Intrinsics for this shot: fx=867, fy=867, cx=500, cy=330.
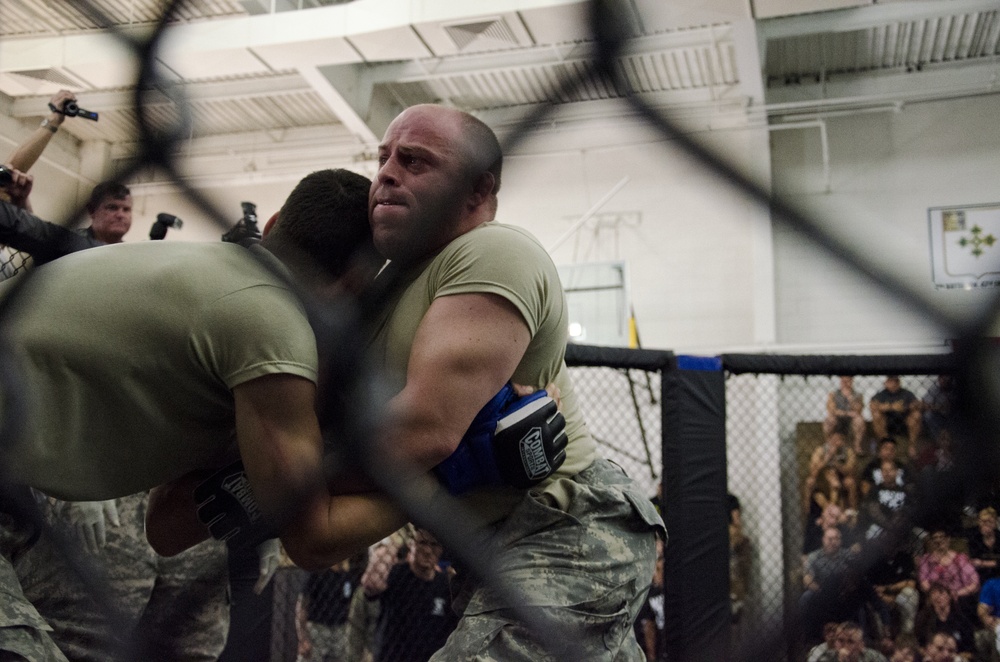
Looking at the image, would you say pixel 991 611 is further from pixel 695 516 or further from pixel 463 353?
pixel 463 353

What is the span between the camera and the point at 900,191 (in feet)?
3.90

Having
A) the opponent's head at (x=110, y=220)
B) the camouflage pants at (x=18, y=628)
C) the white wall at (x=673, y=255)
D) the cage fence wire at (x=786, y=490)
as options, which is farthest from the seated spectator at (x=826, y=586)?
the opponent's head at (x=110, y=220)

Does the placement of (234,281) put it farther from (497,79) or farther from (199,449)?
(497,79)

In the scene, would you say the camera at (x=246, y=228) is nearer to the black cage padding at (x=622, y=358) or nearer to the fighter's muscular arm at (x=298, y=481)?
the fighter's muscular arm at (x=298, y=481)

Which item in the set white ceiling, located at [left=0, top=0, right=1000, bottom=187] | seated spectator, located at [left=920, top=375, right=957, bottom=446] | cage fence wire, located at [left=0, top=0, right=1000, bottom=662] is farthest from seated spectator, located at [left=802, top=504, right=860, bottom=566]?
white ceiling, located at [left=0, top=0, right=1000, bottom=187]

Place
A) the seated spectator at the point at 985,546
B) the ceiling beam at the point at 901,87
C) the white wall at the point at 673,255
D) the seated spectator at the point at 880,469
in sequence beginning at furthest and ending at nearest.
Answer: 1. the white wall at the point at 673,255
2. the seated spectator at the point at 985,546
3. the seated spectator at the point at 880,469
4. the ceiling beam at the point at 901,87

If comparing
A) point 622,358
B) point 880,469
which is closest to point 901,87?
point 880,469

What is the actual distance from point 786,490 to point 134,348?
397 cm

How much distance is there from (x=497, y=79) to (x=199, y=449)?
0.74 m

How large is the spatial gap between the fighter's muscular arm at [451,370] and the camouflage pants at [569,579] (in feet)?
1.09

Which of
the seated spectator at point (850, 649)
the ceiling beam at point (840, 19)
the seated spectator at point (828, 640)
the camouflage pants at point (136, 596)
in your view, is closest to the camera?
the ceiling beam at point (840, 19)

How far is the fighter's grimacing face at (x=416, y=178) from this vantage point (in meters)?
1.18

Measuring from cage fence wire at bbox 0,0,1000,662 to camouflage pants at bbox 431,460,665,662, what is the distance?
8.0 inches

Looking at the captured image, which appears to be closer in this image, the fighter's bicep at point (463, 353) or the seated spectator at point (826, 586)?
the fighter's bicep at point (463, 353)
